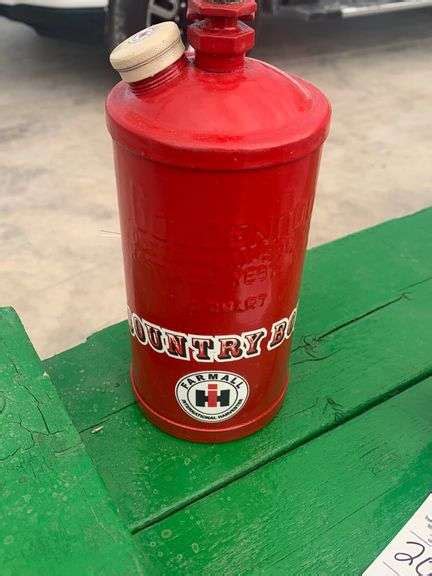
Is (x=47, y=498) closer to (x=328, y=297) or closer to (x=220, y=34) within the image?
(x=220, y=34)

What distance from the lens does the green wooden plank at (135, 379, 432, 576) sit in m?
0.93

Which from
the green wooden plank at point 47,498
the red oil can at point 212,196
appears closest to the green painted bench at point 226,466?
the green wooden plank at point 47,498

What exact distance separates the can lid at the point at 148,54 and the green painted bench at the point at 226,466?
50 centimetres

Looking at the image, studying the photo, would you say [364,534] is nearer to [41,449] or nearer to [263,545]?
[263,545]

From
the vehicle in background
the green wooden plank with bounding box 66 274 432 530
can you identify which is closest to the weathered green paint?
the green wooden plank with bounding box 66 274 432 530

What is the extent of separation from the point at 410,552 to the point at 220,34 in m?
0.81

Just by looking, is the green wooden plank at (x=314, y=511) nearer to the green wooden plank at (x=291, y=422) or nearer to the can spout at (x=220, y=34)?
the green wooden plank at (x=291, y=422)

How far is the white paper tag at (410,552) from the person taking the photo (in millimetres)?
918

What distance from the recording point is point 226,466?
41.9 inches

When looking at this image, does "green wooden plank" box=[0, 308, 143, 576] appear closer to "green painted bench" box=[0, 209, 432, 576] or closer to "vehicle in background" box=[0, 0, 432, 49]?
"green painted bench" box=[0, 209, 432, 576]

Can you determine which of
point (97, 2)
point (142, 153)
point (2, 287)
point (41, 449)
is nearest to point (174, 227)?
point (142, 153)

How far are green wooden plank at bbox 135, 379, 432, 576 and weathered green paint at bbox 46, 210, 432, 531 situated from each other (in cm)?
3

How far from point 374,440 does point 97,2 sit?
2.56 metres

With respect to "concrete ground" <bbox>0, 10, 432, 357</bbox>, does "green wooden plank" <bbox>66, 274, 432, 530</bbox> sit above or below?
above
